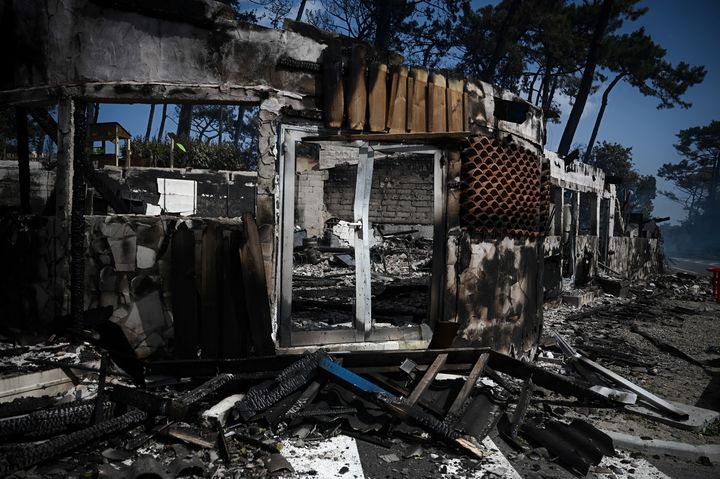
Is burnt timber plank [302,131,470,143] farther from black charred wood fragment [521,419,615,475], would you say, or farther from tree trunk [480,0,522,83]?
tree trunk [480,0,522,83]

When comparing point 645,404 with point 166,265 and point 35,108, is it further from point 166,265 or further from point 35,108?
point 35,108

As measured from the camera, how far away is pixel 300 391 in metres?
3.89

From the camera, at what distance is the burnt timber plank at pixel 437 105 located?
510 cm

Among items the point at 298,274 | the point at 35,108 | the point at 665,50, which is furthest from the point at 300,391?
the point at 665,50

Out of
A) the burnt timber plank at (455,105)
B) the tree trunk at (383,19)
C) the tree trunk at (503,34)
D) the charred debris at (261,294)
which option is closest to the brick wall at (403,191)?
the tree trunk at (503,34)

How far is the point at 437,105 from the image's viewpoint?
5129mm

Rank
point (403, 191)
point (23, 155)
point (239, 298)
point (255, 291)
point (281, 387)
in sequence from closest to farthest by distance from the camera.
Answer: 1. point (281, 387)
2. point (255, 291)
3. point (239, 298)
4. point (23, 155)
5. point (403, 191)

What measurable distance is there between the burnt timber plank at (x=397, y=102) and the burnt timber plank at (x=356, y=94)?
0.30 m

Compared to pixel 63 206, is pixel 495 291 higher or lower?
lower

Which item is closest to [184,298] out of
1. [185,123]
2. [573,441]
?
[573,441]

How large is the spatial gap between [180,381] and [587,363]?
464 cm

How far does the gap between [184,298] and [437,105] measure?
11.3 ft

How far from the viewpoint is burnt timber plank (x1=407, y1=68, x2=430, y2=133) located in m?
5.05

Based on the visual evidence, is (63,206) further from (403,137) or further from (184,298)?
(403,137)
